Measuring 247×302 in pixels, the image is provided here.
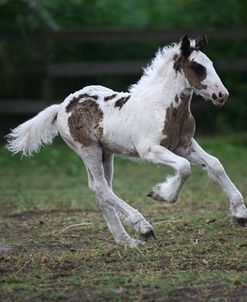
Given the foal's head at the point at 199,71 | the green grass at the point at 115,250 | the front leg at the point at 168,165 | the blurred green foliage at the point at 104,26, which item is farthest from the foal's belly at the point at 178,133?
the blurred green foliage at the point at 104,26

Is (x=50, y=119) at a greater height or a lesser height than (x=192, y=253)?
greater

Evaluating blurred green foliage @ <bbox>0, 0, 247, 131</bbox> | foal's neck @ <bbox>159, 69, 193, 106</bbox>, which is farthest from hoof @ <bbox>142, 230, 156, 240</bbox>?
blurred green foliage @ <bbox>0, 0, 247, 131</bbox>

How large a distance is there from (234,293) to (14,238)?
11.5ft

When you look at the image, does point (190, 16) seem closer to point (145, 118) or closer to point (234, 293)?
point (145, 118)

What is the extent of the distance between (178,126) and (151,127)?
0.25 m

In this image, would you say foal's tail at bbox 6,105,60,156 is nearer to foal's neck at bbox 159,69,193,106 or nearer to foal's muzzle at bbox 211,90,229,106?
foal's neck at bbox 159,69,193,106

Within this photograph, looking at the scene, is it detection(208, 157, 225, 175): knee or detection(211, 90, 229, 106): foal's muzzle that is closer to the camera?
detection(211, 90, 229, 106): foal's muzzle

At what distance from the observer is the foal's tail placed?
335 inches

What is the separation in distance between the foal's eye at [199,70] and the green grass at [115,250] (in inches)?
59.5

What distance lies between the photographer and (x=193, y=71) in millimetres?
7609

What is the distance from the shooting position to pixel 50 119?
28.0ft

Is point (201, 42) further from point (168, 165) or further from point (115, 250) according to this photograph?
point (115, 250)

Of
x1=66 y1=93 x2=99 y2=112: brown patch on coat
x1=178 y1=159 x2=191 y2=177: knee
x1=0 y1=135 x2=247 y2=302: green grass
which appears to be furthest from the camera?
x1=66 y1=93 x2=99 y2=112: brown patch on coat

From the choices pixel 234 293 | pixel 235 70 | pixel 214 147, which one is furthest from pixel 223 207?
pixel 235 70
